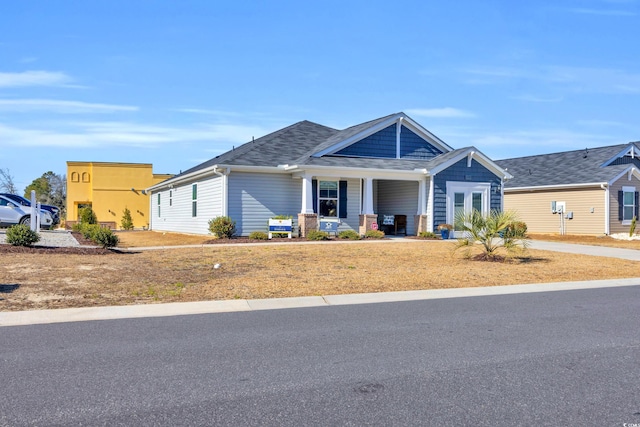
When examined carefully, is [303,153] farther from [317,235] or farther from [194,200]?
[194,200]

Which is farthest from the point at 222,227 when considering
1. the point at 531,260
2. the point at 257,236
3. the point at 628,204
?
the point at 628,204

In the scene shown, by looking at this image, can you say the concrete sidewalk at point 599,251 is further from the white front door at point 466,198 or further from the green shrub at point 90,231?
the green shrub at point 90,231

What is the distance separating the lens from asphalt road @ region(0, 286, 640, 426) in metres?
4.53

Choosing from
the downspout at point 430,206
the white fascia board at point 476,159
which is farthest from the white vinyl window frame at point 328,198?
the white fascia board at point 476,159

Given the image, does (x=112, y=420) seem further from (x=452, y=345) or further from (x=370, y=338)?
(x=452, y=345)

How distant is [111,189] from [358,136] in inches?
982

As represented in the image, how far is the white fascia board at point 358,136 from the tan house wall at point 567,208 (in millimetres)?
11184

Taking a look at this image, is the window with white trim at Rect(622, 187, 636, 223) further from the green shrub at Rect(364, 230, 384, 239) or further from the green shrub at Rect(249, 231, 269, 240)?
the green shrub at Rect(249, 231, 269, 240)

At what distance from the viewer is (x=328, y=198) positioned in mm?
24594

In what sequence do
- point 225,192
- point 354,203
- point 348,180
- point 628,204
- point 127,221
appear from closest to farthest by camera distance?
point 225,192
point 348,180
point 354,203
point 628,204
point 127,221

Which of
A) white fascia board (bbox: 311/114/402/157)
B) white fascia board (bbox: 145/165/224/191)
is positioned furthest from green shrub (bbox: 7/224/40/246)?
white fascia board (bbox: 311/114/402/157)

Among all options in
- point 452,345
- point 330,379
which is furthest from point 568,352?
point 330,379

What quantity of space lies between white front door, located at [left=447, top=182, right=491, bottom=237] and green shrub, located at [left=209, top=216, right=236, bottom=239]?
9736mm

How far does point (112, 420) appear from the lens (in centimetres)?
436
